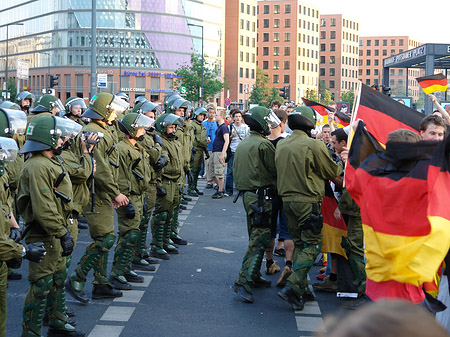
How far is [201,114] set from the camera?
16.2 metres

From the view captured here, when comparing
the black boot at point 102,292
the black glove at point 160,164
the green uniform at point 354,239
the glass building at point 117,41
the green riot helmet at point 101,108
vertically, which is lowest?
the black boot at point 102,292

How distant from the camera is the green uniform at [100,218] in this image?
23.7 feet

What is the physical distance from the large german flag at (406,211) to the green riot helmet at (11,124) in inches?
148

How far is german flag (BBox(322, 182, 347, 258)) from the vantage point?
7926 mm

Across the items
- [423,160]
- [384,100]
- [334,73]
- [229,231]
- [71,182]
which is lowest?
[229,231]

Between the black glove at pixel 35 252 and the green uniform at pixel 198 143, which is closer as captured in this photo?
the black glove at pixel 35 252

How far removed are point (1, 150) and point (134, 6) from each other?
99.2 m

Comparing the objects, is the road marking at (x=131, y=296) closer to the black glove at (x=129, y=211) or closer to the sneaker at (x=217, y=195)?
the black glove at (x=129, y=211)

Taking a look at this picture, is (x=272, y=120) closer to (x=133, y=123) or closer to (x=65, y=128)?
(x=133, y=123)

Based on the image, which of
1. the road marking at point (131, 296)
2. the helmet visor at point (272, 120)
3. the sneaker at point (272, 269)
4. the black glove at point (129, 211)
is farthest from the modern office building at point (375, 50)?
the road marking at point (131, 296)

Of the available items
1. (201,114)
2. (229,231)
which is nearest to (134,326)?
(229,231)

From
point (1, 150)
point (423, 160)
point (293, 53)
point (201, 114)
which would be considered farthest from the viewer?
point (293, 53)

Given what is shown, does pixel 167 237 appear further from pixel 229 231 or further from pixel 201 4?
pixel 201 4

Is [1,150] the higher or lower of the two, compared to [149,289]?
higher
